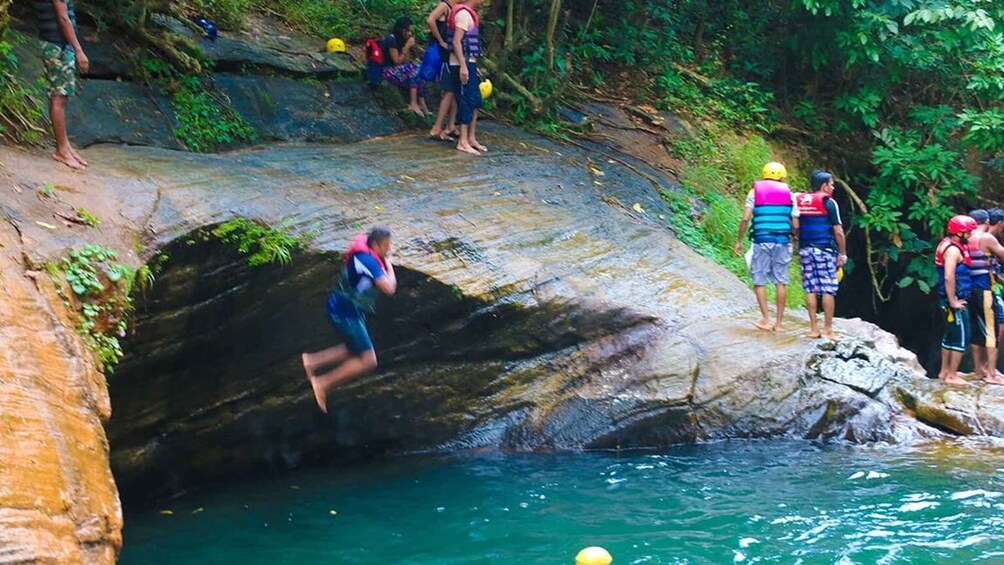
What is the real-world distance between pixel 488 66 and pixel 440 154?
2.44 meters

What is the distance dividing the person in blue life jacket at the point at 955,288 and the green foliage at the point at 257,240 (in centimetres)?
630

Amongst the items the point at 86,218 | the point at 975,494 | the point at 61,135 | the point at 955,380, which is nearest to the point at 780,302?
the point at 955,380

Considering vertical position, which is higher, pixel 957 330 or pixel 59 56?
pixel 59 56

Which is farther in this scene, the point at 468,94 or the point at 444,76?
the point at 444,76

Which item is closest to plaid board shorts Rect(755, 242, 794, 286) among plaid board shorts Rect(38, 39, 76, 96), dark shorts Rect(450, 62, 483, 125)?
dark shorts Rect(450, 62, 483, 125)

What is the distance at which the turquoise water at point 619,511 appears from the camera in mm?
7027

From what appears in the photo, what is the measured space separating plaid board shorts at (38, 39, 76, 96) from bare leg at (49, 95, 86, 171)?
73mm

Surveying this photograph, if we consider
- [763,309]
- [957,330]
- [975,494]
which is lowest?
[975,494]

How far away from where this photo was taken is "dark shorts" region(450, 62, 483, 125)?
11262mm

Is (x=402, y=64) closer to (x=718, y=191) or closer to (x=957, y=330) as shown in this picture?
(x=718, y=191)

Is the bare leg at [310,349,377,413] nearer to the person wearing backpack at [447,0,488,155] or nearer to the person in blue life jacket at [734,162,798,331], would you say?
the person in blue life jacket at [734,162,798,331]

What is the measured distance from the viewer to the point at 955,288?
10039mm

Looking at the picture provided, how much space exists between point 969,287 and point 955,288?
148 millimetres

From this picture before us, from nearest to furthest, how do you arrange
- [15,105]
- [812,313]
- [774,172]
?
[15,105] → [812,313] → [774,172]
